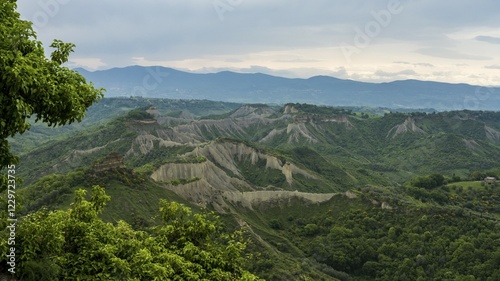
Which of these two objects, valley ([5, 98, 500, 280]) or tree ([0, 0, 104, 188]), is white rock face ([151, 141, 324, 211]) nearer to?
valley ([5, 98, 500, 280])

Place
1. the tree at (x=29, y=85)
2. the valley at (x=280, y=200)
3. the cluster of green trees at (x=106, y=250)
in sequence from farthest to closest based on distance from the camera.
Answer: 1. the valley at (x=280, y=200)
2. the cluster of green trees at (x=106, y=250)
3. the tree at (x=29, y=85)

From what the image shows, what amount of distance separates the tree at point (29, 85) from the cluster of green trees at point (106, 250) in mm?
2411

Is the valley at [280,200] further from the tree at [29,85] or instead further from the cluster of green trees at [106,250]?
the tree at [29,85]

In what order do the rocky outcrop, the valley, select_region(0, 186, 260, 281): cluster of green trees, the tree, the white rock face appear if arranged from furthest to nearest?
the white rock face → the rocky outcrop → the valley → select_region(0, 186, 260, 281): cluster of green trees → the tree

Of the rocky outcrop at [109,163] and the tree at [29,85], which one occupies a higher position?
the tree at [29,85]

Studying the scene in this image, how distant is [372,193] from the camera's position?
87188mm

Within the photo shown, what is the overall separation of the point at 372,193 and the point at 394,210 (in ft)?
31.5

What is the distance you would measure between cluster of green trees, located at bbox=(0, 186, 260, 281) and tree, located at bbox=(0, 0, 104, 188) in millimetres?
2411

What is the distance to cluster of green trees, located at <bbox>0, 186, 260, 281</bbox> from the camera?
13.1 m

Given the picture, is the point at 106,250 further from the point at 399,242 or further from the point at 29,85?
the point at 399,242

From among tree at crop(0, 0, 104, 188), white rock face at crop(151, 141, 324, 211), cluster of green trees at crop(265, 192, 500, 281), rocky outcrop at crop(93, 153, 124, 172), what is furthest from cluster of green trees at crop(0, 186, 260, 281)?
white rock face at crop(151, 141, 324, 211)

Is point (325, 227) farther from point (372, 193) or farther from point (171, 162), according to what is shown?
point (171, 162)

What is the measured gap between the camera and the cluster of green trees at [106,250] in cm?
1305

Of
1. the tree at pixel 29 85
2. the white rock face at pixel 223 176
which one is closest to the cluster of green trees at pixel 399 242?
the white rock face at pixel 223 176
